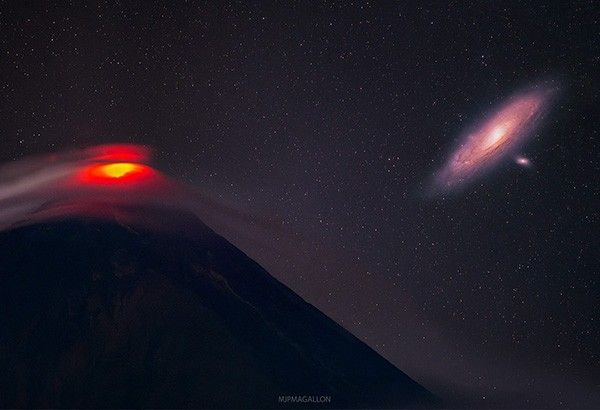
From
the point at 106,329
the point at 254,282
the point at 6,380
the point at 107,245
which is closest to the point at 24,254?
the point at 107,245

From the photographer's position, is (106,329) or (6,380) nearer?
(6,380)

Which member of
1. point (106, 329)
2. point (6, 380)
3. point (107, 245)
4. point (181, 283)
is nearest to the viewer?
point (6, 380)

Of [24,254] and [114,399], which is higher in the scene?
[24,254]

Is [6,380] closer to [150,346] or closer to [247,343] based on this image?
[150,346]

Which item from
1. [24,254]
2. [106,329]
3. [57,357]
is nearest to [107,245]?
[24,254]

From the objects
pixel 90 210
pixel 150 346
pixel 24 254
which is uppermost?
pixel 90 210

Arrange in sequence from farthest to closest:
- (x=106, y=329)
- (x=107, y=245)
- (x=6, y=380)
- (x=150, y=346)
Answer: (x=107, y=245) < (x=106, y=329) < (x=150, y=346) < (x=6, y=380)
